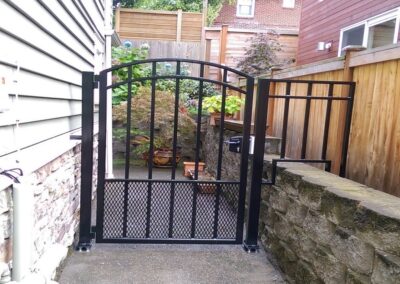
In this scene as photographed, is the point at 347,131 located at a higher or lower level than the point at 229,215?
higher

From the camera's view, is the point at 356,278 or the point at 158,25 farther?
the point at 158,25

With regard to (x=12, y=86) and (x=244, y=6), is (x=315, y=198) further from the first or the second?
(x=244, y=6)

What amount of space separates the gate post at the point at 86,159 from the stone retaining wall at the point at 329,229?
61.2 inches

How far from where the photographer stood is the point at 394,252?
1.67 metres

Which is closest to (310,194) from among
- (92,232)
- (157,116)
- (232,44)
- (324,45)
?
(92,232)

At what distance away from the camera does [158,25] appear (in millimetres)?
10875

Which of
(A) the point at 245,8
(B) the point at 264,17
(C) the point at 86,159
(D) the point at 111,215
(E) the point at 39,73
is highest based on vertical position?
(A) the point at 245,8

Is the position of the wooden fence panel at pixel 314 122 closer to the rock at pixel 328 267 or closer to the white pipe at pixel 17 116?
the rock at pixel 328 267

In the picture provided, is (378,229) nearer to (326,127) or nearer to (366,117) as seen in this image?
(366,117)

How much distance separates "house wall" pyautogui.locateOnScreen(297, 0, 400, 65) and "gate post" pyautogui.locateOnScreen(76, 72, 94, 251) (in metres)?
4.77

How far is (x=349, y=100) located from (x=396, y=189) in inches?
34.2

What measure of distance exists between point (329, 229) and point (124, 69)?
261 inches

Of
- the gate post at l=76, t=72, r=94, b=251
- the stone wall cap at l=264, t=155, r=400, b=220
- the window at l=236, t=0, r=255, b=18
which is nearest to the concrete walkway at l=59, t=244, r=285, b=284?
the gate post at l=76, t=72, r=94, b=251

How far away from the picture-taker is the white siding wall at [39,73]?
1.82 metres
